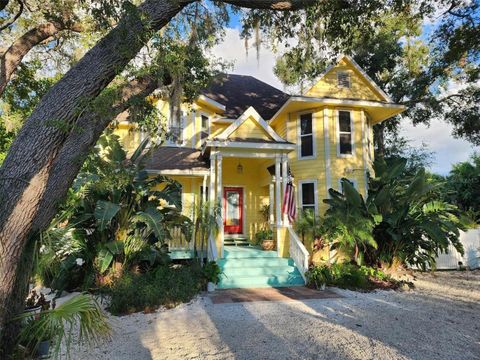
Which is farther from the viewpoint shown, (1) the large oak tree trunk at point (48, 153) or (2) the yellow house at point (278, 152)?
(2) the yellow house at point (278, 152)

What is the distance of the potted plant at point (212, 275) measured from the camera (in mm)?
8492

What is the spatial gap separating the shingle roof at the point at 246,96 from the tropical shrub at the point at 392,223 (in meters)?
6.25

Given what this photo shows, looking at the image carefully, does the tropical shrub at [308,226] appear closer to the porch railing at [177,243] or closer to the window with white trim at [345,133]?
the window with white trim at [345,133]

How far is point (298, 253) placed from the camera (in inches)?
378

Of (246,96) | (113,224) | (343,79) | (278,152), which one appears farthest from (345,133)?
(113,224)

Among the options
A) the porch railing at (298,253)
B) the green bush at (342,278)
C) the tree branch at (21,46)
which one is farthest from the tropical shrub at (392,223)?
the tree branch at (21,46)

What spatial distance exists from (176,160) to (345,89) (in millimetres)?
7584

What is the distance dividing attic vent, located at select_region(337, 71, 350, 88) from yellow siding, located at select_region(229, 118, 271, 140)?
14.7 ft

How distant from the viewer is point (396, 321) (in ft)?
19.6

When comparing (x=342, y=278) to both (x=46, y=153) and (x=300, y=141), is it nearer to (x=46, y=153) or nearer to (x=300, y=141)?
(x=300, y=141)

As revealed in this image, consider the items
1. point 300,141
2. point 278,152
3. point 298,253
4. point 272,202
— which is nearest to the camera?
point 298,253

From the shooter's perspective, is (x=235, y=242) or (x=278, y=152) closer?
(x=278, y=152)

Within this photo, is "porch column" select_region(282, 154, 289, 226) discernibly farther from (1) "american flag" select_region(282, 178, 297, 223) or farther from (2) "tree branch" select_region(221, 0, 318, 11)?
(2) "tree branch" select_region(221, 0, 318, 11)

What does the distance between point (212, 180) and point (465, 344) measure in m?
7.37
